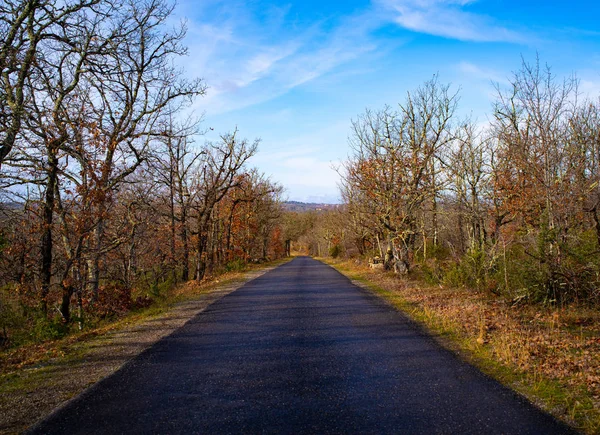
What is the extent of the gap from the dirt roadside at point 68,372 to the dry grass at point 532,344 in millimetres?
5230

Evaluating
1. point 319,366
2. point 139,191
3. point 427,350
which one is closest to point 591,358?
point 427,350

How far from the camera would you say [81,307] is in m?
12.6

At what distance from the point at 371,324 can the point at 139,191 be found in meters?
14.3

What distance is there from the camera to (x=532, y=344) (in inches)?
266

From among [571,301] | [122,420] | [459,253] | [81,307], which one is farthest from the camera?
[459,253]

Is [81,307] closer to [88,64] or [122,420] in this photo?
[88,64]

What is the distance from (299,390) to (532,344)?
405 centimetres

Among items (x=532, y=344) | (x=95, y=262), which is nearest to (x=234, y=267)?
(x=95, y=262)

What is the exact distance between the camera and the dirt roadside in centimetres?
457

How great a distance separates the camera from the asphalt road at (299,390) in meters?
4.06

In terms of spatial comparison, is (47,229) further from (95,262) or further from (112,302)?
(112,302)

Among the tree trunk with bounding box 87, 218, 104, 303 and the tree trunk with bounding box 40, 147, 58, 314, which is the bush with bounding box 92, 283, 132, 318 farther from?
the tree trunk with bounding box 40, 147, 58, 314

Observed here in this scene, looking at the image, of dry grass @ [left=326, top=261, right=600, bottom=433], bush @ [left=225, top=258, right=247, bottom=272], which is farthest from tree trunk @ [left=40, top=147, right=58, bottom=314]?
bush @ [left=225, top=258, right=247, bottom=272]

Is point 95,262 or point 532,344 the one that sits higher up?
point 95,262
